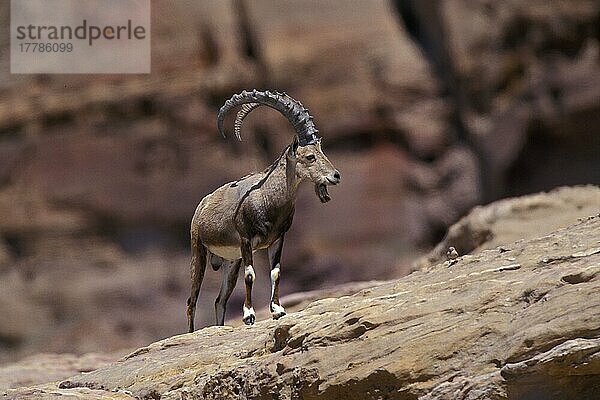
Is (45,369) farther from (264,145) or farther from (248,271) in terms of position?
(264,145)

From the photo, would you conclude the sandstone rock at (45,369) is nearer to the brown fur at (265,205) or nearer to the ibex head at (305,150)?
the brown fur at (265,205)

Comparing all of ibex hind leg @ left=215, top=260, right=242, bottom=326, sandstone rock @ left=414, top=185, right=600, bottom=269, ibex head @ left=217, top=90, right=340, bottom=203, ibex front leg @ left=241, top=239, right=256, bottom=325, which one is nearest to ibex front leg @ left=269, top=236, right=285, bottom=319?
ibex front leg @ left=241, top=239, right=256, bottom=325

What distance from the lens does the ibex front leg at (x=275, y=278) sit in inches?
360

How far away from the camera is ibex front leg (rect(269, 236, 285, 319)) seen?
9133 mm

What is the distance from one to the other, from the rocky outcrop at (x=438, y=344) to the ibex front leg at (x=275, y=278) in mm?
520

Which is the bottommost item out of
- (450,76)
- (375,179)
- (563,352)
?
(563,352)

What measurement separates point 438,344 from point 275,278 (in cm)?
287

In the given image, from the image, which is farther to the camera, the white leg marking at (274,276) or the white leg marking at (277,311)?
the white leg marking at (274,276)

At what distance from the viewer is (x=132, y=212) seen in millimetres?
21625

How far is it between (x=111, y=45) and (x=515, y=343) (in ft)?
48.4

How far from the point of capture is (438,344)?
6629mm

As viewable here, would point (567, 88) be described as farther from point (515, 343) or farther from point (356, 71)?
point (515, 343)

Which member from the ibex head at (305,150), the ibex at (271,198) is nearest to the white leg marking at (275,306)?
the ibex at (271,198)

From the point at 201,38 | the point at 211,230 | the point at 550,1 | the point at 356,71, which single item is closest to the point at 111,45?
the point at 201,38
